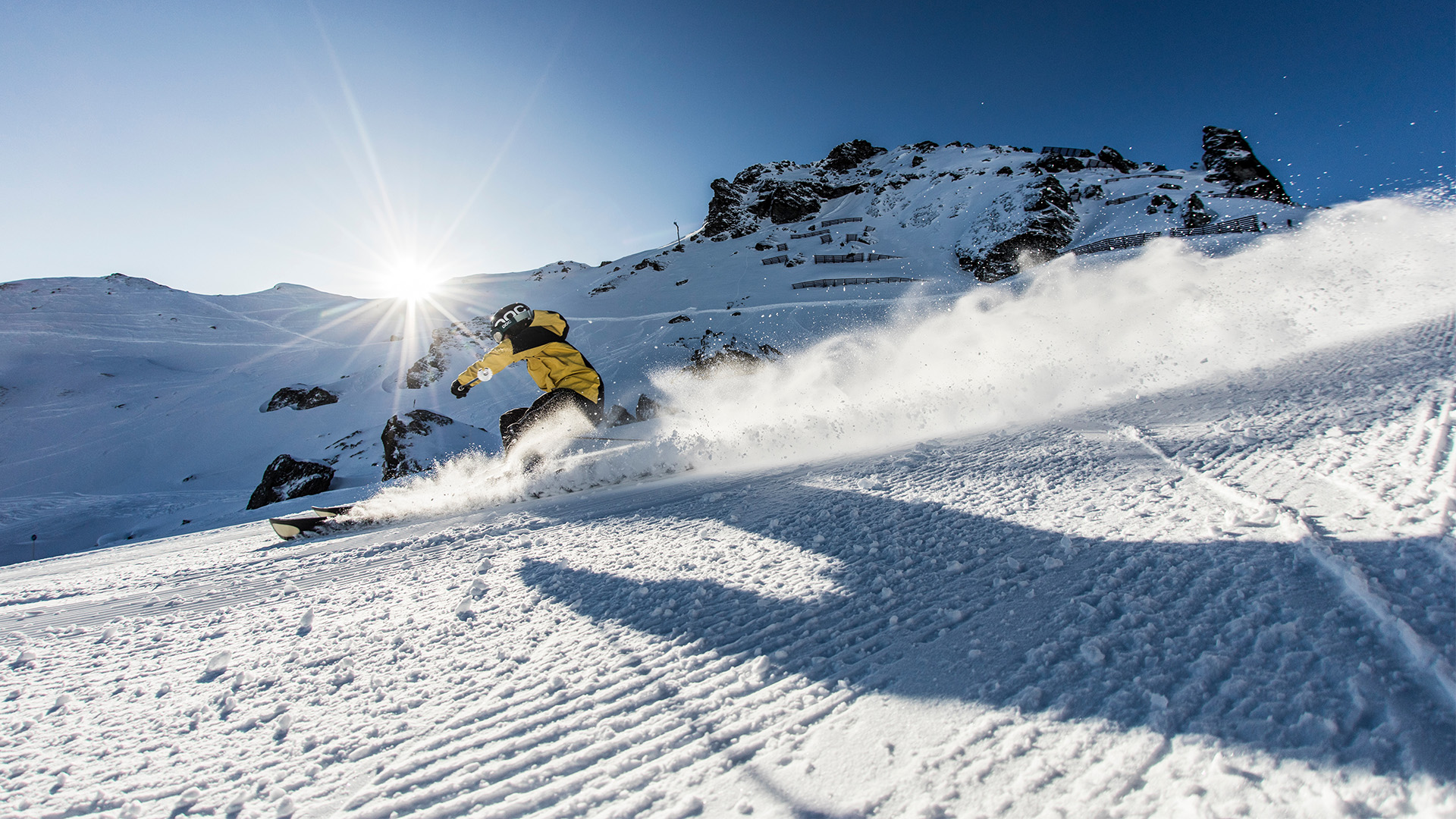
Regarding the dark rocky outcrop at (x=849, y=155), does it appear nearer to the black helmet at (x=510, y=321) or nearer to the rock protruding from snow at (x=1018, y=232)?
the rock protruding from snow at (x=1018, y=232)

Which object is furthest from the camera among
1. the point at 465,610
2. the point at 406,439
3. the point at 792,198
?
the point at 792,198

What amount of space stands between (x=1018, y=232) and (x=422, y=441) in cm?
3028

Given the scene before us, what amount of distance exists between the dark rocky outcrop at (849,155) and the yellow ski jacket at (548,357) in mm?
67532

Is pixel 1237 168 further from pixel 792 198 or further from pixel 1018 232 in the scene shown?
pixel 792 198

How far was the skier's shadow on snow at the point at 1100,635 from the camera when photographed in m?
1.07

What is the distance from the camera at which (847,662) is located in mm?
1556

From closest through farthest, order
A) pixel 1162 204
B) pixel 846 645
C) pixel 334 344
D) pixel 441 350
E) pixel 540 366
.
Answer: pixel 846 645 < pixel 540 366 < pixel 441 350 < pixel 1162 204 < pixel 334 344

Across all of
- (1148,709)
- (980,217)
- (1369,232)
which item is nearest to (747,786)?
(1148,709)

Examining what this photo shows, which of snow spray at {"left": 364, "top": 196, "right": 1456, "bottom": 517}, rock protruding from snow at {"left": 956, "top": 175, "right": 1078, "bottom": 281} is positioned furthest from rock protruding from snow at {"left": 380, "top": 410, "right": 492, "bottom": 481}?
rock protruding from snow at {"left": 956, "top": 175, "right": 1078, "bottom": 281}

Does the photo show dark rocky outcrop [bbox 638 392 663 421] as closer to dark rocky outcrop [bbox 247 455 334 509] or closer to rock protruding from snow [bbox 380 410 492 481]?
rock protruding from snow [bbox 380 410 492 481]

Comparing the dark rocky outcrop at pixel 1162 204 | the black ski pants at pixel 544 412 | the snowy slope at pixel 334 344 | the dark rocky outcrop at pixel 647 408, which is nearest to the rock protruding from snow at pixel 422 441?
the snowy slope at pixel 334 344

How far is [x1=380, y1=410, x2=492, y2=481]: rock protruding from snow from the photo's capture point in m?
9.67

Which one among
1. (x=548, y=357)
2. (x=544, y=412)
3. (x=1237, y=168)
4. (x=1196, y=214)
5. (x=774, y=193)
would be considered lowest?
(x=544, y=412)

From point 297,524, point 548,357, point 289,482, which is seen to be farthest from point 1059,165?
point 297,524
